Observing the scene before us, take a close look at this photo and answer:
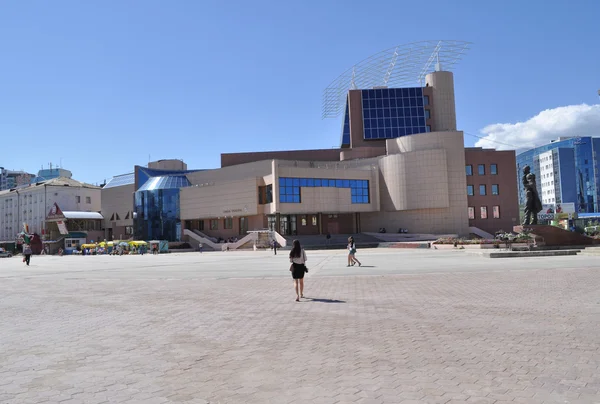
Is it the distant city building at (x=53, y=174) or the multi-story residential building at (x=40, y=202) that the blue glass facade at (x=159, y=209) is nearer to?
the multi-story residential building at (x=40, y=202)

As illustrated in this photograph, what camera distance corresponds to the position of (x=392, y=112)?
7869 centimetres

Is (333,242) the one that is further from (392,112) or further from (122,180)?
(122,180)

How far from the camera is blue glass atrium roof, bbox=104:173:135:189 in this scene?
3678 inches

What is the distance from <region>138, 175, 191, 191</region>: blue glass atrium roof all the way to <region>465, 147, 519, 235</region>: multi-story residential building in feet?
143

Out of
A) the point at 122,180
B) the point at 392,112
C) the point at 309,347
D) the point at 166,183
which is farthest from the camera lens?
the point at 122,180

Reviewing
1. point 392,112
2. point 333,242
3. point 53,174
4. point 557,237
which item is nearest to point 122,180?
point 392,112

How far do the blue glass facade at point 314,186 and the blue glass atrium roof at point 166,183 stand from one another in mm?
23271

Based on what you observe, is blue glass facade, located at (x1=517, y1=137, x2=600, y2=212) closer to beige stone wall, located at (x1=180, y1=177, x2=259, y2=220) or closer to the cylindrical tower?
the cylindrical tower

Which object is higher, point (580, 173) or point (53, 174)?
point (53, 174)

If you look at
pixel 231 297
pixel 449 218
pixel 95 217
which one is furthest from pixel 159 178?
pixel 231 297

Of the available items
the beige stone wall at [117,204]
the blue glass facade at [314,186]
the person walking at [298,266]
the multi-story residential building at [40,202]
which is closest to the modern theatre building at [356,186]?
the blue glass facade at [314,186]

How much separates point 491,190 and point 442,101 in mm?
18864

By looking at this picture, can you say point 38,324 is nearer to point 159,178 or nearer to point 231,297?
point 231,297

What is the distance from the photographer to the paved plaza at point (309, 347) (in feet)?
17.2
